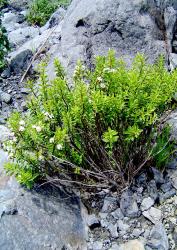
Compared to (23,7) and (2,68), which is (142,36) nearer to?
(2,68)

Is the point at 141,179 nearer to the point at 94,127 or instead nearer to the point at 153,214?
the point at 153,214

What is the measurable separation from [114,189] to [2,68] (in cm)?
345

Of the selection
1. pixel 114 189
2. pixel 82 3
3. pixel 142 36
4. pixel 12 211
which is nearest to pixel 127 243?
pixel 114 189

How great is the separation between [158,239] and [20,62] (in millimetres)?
4056

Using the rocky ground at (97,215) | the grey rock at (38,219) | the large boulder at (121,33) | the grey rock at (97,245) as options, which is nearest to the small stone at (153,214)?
the rocky ground at (97,215)

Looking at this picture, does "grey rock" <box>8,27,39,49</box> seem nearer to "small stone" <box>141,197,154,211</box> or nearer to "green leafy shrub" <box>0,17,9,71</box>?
"green leafy shrub" <box>0,17,9,71</box>

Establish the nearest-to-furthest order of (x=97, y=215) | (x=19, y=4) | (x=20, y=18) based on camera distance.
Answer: (x=97, y=215), (x=20, y=18), (x=19, y=4)

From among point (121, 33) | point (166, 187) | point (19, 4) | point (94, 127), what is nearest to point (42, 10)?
point (19, 4)

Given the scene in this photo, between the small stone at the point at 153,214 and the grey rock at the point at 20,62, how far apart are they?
3.64m

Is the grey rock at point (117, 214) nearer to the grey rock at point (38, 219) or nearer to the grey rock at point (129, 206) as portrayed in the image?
the grey rock at point (129, 206)

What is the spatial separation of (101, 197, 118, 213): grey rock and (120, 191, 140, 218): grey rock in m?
0.10

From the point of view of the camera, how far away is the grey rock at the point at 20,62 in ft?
22.6

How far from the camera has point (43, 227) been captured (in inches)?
150

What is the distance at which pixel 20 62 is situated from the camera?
22.7 feet
